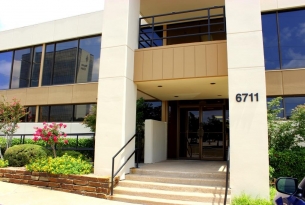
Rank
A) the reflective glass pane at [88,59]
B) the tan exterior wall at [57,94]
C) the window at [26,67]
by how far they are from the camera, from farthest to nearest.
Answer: the window at [26,67]
the reflective glass pane at [88,59]
the tan exterior wall at [57,94]

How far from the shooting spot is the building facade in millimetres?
6561

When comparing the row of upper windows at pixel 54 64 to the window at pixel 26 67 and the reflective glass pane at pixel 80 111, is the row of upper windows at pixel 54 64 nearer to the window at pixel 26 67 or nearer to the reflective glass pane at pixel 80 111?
the window at pixel 26 67

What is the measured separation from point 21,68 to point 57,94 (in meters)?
3.70

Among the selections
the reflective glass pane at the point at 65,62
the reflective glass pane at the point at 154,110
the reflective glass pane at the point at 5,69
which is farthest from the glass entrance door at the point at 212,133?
the reflective glass pane at the point at 5,69

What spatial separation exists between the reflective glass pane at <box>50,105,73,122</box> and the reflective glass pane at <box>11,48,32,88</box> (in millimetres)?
2773

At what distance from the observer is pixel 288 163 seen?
7.52 meters

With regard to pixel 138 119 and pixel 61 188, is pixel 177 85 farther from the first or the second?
pixel 61 188

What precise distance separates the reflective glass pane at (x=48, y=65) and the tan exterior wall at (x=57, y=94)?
1.73ft

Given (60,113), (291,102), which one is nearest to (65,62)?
(60,113)

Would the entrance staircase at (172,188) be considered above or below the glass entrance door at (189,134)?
below

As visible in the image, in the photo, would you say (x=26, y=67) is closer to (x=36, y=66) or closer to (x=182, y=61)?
(x=36, y=66)

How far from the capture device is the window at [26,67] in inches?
→ 604

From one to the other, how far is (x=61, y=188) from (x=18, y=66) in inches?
452

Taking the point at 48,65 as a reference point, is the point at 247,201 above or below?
below
